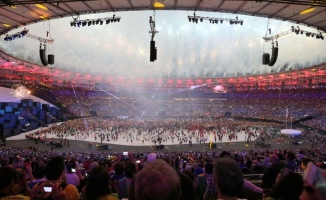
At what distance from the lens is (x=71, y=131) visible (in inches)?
1423

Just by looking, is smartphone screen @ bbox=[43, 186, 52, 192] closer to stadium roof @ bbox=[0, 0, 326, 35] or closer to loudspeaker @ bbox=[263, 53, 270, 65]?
stadium roof @ bbox=[0, 0, 326, 35]

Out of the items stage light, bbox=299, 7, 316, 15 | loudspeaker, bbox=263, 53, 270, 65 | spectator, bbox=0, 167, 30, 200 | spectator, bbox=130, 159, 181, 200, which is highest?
stage light, bbox=299, 7, 316, 15

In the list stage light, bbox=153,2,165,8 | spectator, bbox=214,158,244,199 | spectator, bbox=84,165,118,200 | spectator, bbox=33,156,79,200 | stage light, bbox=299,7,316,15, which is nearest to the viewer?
spectator, bbox=214,158,244,199

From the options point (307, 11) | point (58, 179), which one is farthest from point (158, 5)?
point (58, 179)

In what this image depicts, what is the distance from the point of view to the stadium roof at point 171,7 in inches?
509

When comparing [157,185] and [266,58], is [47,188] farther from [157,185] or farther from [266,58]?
[266,58]

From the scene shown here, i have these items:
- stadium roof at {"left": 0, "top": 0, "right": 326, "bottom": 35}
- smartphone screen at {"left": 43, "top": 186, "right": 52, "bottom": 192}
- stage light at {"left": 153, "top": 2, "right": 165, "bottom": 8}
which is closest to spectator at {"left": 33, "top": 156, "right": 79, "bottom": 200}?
smartphone screen at {"left": 43, "top": 186, "right": 52, "bottom": 192}

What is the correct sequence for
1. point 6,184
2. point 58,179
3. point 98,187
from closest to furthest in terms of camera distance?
point 98,187 < point 6,184 < point 58,179

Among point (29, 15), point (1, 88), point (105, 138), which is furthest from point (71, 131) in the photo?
point (29, 15)

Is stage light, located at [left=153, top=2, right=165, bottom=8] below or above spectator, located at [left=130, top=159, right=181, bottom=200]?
above

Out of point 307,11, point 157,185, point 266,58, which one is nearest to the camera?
point 157,185

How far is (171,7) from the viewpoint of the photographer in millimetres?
14133

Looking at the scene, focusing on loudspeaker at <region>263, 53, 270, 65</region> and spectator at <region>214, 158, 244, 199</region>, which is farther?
loudspeaker at <region>263, 53, 270, 65</region>

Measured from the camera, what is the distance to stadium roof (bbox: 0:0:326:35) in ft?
42.4
